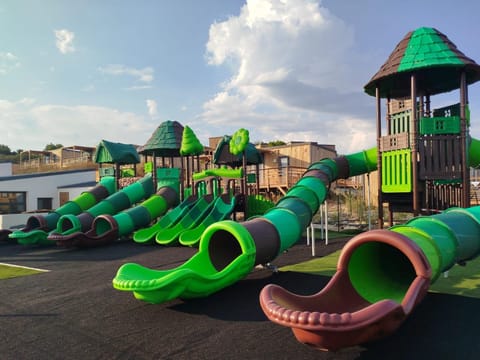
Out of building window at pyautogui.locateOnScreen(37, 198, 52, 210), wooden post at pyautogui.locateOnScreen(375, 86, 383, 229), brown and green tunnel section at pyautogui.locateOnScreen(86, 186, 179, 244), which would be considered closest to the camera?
wooden post at pyautogui.locateOnScreen(375, 86, 383, 229)

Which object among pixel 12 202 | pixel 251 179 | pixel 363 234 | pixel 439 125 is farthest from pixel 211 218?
pixel 12 202

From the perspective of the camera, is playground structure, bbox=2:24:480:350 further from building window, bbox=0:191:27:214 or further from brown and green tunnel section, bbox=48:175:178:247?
building window, bbox=0:191:27:214

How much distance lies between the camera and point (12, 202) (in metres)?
26.3

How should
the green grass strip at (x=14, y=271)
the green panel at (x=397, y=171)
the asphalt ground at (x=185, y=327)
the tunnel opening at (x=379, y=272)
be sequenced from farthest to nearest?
the green panel at (x=397, y=171) → the green grass strip at (x=14, y=271) → the tunnel opening at (x=379, y=272) → the asphalt ground at (x=185, y=327)

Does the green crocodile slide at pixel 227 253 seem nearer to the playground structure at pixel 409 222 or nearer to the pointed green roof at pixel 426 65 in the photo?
the playground structure at pixel 409 222

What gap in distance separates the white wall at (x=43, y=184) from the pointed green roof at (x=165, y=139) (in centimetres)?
1221

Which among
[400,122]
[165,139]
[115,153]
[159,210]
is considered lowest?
[159,210]

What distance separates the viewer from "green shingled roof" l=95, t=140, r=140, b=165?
69.6 feet

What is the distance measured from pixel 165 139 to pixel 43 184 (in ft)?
49.1

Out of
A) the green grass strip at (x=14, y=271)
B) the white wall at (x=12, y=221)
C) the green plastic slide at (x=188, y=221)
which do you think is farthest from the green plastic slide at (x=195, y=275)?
the white wall at (x=12, y=221)

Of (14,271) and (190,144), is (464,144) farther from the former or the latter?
(14,271)

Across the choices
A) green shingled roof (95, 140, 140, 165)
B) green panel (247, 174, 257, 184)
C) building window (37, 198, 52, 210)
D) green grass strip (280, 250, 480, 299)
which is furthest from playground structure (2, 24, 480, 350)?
building window (37, 198, 52, 210)

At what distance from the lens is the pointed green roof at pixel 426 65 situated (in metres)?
10.2

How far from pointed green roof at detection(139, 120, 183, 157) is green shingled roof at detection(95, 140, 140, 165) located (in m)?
2.30
